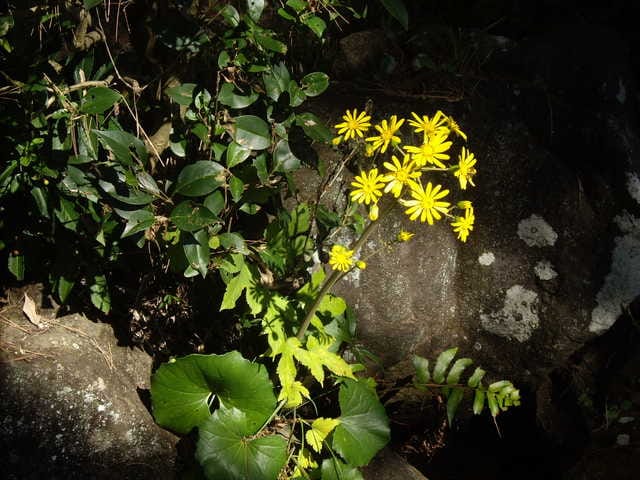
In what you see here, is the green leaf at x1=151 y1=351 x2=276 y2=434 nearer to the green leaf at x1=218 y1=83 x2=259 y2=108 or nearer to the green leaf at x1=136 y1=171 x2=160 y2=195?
the green leaf at x1=136 y1=171 x2=160 y2=195

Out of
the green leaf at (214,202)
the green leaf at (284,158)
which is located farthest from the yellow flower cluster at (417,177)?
the green leaf at (214,202)

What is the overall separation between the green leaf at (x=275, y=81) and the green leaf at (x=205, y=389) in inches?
34.7

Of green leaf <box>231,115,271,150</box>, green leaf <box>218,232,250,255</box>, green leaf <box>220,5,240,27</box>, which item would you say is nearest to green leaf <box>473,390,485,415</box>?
green leaf <box>218,232,250,255</box>

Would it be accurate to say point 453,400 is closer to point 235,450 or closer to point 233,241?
point 235,450

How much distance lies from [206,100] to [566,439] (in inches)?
89.7

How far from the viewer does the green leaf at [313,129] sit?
5.44 ft

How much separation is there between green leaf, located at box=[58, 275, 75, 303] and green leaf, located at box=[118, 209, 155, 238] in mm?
512

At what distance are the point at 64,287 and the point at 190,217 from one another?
72 centimetres

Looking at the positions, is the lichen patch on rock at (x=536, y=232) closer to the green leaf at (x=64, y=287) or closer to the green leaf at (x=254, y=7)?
the green leaf at (x=254, y=7)

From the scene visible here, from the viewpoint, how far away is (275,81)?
160 cm

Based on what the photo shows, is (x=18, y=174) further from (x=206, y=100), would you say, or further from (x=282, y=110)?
(x=282, y=110)

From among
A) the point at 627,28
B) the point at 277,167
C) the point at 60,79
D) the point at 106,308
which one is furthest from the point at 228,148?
the point at 627,28

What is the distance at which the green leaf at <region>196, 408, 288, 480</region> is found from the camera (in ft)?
5.67

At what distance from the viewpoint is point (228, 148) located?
1.61 m
